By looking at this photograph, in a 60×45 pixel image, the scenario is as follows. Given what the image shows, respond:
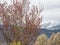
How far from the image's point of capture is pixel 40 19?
536 inches

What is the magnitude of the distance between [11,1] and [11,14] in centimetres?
78

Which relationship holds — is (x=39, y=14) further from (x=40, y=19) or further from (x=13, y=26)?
(x=13, y=26)

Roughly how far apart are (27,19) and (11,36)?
119cm

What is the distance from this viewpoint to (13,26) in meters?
13.5

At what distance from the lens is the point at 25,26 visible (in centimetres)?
1330

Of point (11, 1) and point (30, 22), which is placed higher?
point (11, 1)

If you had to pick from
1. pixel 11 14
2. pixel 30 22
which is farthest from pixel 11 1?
pixel 30 22

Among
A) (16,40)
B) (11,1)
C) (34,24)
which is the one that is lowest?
(16,40)

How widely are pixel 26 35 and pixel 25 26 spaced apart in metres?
0.45

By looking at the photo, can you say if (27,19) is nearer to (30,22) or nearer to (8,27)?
(30,22)

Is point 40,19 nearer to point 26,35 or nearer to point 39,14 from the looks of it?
point 39,14

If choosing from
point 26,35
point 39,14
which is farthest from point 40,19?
point 26,35

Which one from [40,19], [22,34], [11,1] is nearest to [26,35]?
[22,34]

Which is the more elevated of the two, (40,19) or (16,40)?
(40,19)
